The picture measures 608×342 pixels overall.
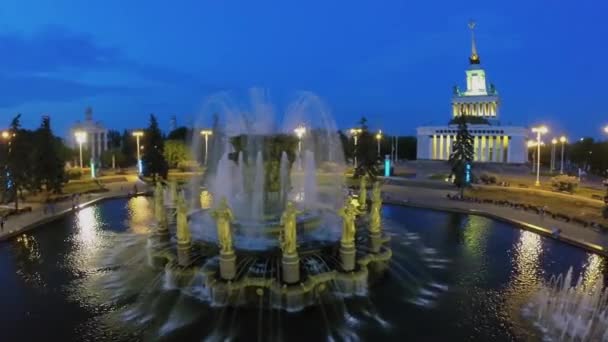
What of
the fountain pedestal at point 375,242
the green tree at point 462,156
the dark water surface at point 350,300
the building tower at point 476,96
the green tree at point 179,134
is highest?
the building tower at point 476,96

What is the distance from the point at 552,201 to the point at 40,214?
43.6m

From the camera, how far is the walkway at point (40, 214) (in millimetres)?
26125

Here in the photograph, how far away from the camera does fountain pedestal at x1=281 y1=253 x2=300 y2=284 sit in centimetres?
1484

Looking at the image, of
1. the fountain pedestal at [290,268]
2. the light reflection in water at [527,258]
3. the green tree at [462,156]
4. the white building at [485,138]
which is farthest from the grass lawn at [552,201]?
the white building at [485,138]

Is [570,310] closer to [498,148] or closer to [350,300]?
[350,300]

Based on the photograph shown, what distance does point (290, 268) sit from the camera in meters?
14.8

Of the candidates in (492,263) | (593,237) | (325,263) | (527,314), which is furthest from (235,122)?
(593,237)

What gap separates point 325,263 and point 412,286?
3.75 m

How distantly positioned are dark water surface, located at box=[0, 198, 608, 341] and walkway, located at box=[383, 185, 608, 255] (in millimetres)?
1356

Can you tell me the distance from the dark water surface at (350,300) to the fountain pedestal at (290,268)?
3.89 feet

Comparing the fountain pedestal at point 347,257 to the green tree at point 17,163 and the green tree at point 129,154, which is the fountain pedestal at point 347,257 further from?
the green tree at point 129,154

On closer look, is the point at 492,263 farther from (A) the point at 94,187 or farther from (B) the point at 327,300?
(A) the point at 94,187

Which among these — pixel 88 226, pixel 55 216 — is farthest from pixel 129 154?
pixel 88 226

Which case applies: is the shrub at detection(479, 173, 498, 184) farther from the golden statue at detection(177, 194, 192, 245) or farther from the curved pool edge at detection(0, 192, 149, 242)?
the golden statue at detection(177, 194, 192, 245)
